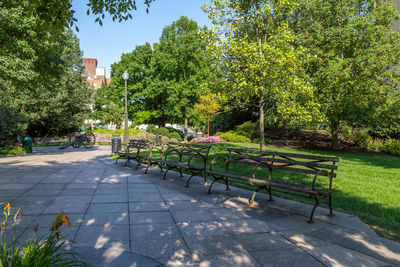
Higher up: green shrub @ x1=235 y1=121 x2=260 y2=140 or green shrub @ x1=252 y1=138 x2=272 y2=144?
green shrub @ x1=235 y1=121 x2=260 y2=140

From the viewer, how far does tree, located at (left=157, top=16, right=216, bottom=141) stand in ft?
99.5

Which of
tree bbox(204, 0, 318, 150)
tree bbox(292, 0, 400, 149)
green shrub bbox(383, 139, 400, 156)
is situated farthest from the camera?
green shrub bbox(383, 139, 400, 156)

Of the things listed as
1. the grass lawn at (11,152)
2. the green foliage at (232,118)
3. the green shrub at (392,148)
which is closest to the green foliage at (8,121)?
the grass lawn at (11,152)

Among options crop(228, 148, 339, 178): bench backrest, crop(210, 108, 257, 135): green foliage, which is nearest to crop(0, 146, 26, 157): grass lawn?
crop(228, 148, 339, 178): bench backrest

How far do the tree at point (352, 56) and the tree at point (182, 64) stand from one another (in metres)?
13.9

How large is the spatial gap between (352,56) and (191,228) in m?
19.9

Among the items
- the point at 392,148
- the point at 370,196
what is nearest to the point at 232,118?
the point at 392,148

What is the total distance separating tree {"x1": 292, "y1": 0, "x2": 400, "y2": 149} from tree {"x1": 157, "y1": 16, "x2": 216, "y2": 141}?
1389 cm

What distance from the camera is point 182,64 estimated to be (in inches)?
1227

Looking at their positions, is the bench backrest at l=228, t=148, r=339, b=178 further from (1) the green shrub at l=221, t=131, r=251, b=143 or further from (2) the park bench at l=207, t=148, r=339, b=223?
A: (1) the green shrub at l=221, t=131, r=251, b=143

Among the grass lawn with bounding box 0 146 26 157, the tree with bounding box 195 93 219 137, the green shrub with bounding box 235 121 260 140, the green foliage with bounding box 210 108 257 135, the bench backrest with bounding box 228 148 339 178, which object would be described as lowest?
the grass lawn with bounding box 0 146 26 157

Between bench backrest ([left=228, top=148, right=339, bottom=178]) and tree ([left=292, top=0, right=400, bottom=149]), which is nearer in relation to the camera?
bench backrest ([left=228, top=148, right=339, bottom=178])

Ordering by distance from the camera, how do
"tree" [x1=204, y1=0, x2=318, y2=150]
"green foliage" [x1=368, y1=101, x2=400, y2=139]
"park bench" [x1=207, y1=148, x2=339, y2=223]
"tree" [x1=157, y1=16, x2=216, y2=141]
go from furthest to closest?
1. "tree" [x1=157, y1=16, x2=216, y2=141]
2. "green foliage" [x1=368, y1=101, x2=400, y2=139]
3. "tree" [x1=204, y1=0, x2=318, y2=150]
4. "park bench" [x1=207, y1=148, x2=339, y2=223]

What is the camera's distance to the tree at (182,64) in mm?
30328
